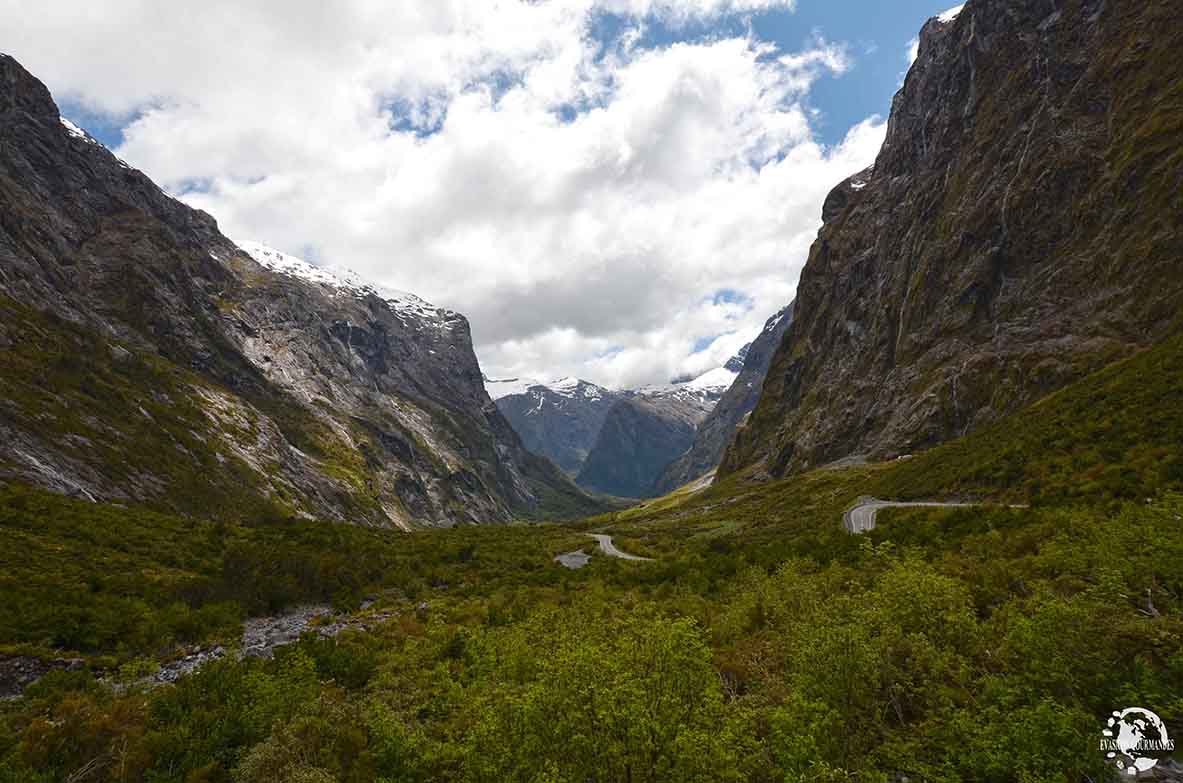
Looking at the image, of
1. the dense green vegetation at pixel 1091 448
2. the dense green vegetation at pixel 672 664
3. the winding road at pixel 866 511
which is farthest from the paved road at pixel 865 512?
the dense green vegetation at pixel 672 664

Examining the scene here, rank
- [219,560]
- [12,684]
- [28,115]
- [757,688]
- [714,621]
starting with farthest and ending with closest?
[28,115], [219,560], [714,621], [12,684], [757,688]

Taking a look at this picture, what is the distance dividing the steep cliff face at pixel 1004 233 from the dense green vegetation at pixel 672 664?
6062 centimetres

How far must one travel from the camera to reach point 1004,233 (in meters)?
104

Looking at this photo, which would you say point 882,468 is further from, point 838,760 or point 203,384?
point 203,384

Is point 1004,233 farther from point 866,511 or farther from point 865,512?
point 865,512

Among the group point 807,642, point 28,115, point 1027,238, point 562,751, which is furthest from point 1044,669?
point 28,115

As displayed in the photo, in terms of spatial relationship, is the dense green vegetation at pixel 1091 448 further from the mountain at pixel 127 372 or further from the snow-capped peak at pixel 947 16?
the snow-capped peak at pixel 947 16

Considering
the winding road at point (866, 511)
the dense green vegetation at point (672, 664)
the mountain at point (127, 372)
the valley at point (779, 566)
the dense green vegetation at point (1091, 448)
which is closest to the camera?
the dense green vegetation at point (672, 664)

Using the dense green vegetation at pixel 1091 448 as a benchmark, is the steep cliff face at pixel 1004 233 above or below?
above

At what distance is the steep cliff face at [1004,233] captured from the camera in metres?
78.8

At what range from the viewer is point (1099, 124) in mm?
95062

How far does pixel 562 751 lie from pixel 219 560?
3920cm

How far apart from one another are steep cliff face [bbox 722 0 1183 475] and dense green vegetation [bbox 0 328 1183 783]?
199ft

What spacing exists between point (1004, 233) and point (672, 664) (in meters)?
127
